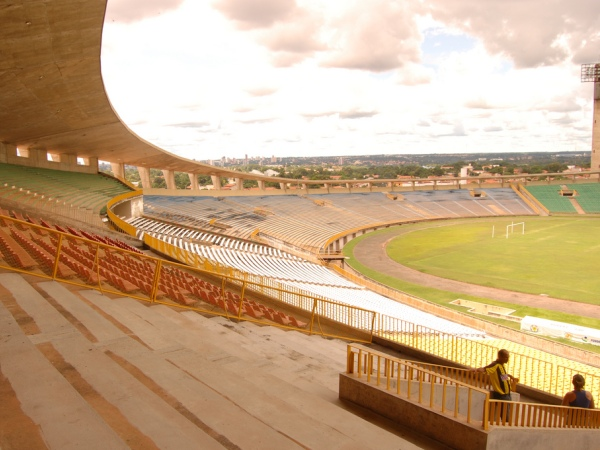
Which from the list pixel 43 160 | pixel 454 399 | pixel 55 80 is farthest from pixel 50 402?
pixel 43 160

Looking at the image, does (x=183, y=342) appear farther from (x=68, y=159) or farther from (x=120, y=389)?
(x=68, y=159)

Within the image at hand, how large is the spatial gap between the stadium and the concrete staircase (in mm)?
21

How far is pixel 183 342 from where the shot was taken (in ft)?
21.0

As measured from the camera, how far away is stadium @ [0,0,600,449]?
399 cm

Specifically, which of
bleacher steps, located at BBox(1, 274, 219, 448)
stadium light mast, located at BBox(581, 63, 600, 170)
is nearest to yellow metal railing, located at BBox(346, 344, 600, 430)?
bleacher steps, located at BBox(1, 274, 219, 448)

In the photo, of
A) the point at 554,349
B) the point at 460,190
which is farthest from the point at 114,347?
the point at 460,190

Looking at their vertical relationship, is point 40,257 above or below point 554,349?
above

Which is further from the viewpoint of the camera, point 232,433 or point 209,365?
point 209,365

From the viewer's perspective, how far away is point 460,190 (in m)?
75.2

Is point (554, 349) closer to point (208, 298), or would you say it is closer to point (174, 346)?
point (208, 298)

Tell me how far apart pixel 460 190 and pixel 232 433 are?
76.6m

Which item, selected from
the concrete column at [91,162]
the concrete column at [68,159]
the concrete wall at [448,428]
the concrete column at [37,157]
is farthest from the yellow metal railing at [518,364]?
the concrete column at [91,162]

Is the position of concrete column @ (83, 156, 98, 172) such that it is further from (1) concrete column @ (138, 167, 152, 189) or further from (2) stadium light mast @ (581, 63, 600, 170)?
(2) stadium light mast @ (581, 63, 600, 170)

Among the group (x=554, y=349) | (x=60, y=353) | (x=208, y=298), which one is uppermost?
(x=60, y=353)
